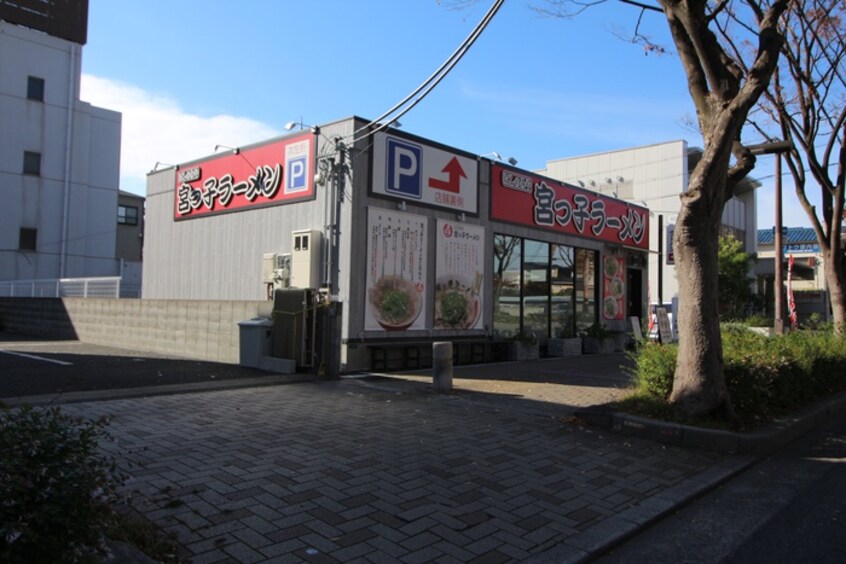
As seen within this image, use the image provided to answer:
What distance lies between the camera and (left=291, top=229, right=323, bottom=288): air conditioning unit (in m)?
11.8

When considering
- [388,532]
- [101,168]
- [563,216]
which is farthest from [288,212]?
[101,168]

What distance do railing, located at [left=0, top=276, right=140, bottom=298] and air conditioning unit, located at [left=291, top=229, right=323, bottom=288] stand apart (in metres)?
9.41

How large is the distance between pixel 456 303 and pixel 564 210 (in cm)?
572

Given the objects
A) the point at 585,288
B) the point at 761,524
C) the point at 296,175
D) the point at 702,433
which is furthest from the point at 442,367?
the point at 585,288

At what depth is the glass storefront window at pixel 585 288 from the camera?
727 inches

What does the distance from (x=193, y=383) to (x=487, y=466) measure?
6.01 meters

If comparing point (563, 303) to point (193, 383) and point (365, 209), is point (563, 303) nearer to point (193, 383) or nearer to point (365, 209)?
point (365, 209)

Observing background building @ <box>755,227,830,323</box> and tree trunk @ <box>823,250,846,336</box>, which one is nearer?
tree trunk @ <box>823,250,846,336</box>

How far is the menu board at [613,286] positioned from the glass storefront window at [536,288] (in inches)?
136

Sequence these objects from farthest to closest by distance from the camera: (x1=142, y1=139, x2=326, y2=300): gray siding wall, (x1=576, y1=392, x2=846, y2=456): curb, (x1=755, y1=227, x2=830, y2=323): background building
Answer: (x1=755, y1=227, x2=830, y2=323): background building < (x1=142, y1=139, x2=326, y2=300): gray siding wall < (x1=576, y1=392, x2=846, y2=456): curb

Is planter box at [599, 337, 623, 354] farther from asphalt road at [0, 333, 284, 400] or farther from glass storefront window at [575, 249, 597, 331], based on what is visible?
asphalt road at [0, 333, 284, 400]

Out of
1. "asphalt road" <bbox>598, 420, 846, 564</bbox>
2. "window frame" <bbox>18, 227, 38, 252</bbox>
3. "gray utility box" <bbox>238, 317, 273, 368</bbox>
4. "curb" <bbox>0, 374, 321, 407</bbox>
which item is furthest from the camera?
"window frame" <bbox>18, 227, 38, 252</bbox>

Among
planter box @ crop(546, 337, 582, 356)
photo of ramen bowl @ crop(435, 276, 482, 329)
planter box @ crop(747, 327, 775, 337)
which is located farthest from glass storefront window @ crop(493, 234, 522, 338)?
planter box @ crop(747, 327, 775, 337)

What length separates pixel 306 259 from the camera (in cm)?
1191
